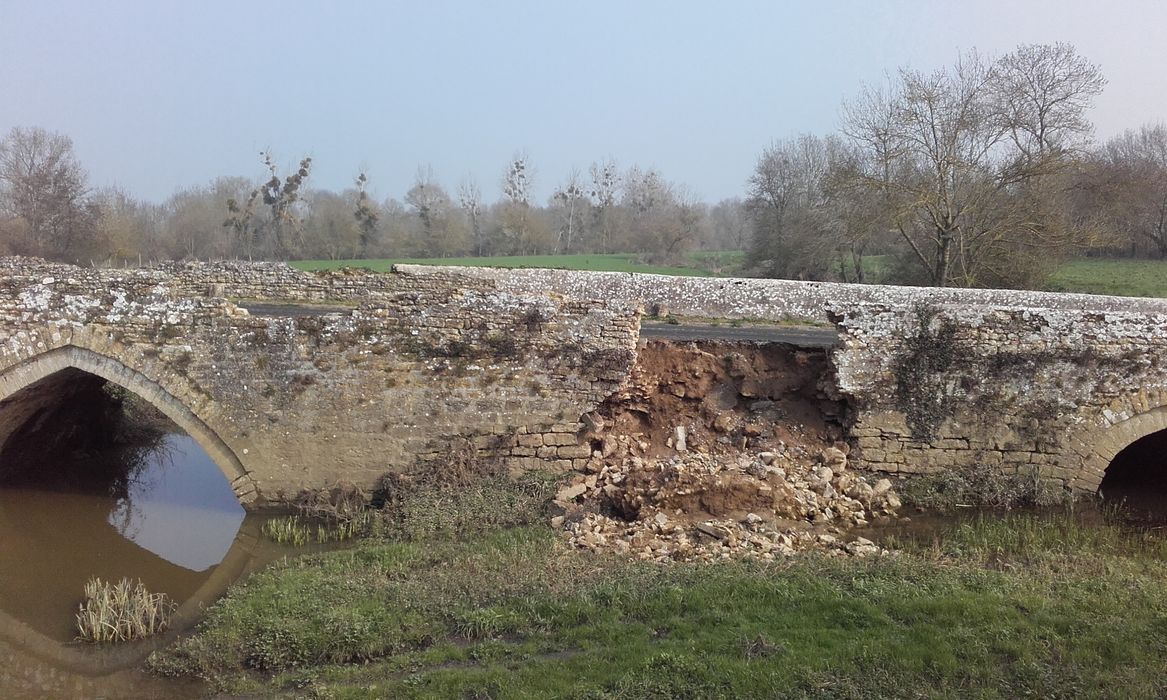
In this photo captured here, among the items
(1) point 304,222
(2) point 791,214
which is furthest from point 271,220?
(2) point 791,214

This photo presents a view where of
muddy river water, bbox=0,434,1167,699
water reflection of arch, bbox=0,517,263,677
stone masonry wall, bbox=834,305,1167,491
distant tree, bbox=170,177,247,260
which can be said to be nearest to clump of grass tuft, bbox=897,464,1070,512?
stone masonry wall, bbox=834,305,1167,491

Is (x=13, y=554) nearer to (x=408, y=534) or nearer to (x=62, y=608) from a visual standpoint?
(x=62, y=608)

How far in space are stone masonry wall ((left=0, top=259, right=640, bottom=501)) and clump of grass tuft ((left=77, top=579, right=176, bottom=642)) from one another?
2.53m

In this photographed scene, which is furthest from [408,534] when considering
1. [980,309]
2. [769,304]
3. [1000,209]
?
[1000,209]

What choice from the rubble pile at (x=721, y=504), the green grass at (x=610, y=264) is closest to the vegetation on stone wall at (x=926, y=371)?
the rubble pile at (x=721, y=504)

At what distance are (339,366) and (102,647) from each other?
3964 mm

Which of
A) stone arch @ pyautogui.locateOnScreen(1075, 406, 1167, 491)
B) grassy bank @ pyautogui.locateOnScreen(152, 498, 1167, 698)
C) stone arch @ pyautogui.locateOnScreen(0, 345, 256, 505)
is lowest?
grassy bank @ pyautogui.locateOnScreen(152, 498, 1167, 698)

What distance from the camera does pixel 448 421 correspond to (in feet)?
30.9

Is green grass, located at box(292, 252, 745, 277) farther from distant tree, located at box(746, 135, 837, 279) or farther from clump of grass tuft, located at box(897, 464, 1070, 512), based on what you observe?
clump of grass tuft, located at box(897, 464, 1070, 512)

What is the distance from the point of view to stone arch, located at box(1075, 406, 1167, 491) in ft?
30.5

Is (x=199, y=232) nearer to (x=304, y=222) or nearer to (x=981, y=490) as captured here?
(x=304, y=222)

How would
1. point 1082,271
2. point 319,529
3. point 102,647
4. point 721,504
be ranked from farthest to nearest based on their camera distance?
1. point 1082,271
2. point 319,529
3. point 721,504
4. point 102,647

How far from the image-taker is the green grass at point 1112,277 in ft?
86.2

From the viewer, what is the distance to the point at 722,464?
30.3 ft
